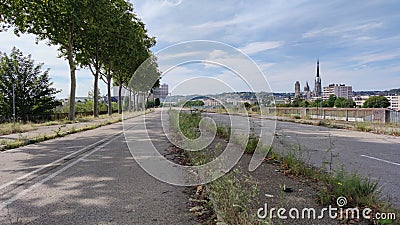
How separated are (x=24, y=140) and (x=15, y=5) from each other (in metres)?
9.87

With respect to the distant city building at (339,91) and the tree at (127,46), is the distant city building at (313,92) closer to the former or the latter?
the distant city building at (339,91)

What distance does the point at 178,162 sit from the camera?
8406 millimetres

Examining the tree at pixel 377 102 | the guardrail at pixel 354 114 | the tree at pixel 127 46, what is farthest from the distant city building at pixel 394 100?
the tree at pixel 127 46

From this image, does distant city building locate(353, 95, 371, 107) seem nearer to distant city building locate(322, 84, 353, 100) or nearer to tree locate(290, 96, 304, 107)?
distant city building locate(322, 84, 353, 100)

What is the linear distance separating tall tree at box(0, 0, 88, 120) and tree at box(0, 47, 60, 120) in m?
8.98

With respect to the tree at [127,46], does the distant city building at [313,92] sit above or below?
below

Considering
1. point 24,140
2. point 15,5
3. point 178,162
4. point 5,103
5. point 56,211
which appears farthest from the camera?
point 5,103

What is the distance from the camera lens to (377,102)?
29.7 meters

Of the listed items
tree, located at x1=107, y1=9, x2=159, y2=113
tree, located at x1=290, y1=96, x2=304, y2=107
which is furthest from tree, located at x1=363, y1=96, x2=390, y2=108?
tree, located at x1=107, y1=9, x2=159, y2=113

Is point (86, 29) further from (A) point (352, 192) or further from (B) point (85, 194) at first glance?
(A) point (352, 192)

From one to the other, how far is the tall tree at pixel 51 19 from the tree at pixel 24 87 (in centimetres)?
898

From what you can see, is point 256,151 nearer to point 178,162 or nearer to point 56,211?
point 178,162

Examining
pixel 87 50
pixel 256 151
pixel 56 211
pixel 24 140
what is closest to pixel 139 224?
pixel 56 211

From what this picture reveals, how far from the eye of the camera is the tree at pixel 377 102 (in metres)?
28.7
